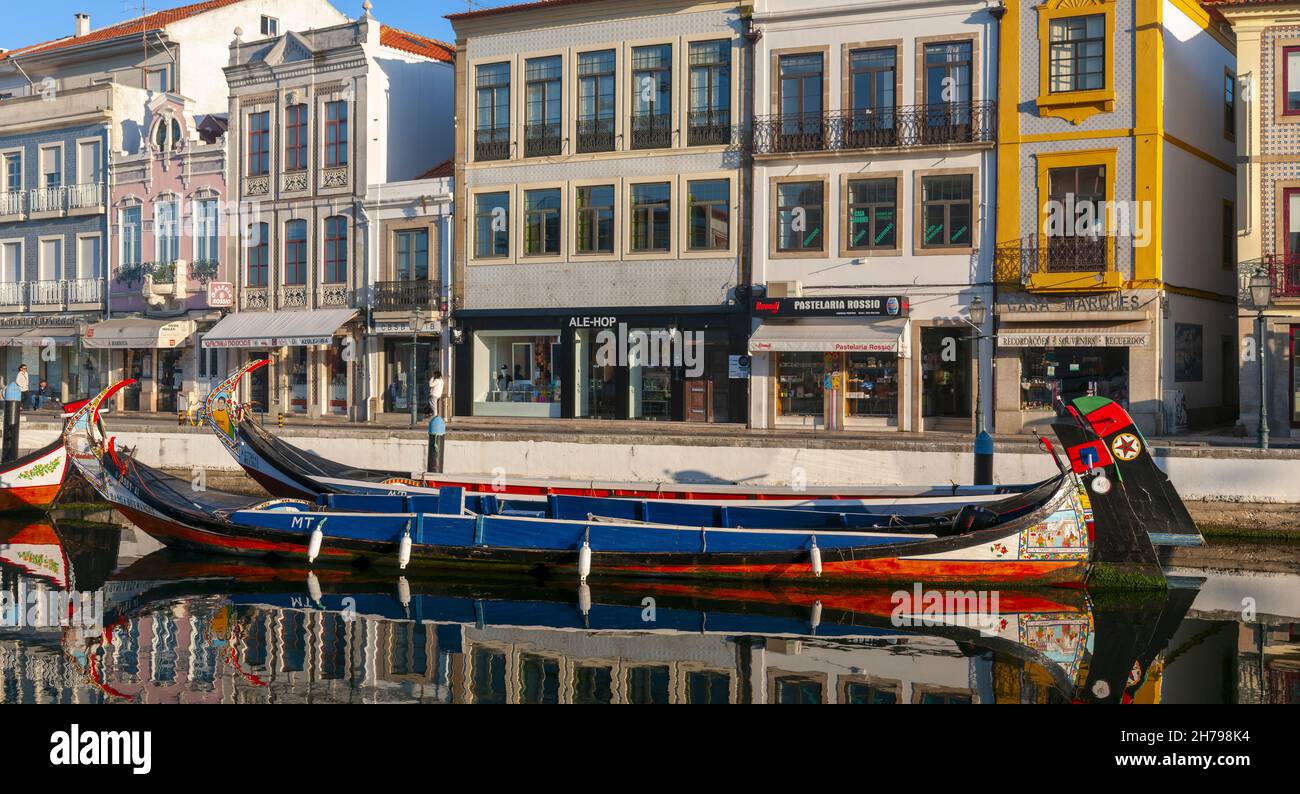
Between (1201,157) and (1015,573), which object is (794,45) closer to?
(1201,157)

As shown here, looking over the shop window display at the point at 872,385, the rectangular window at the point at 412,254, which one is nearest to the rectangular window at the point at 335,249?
the rectangular window at the point at 412,254

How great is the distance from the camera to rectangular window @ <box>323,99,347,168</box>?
128ft

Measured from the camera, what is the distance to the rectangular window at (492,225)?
36.5 meters

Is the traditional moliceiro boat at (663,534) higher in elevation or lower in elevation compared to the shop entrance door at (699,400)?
lower

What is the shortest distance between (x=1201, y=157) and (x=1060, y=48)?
15.3 ft

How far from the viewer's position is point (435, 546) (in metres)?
21.4

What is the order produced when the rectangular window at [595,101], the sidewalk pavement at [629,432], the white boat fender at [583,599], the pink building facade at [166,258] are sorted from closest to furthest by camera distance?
the white boat fender at [583,599], the sidewalk pavement at [629,432], the rectangular window at [595,101], the pink building facade at [166,258]

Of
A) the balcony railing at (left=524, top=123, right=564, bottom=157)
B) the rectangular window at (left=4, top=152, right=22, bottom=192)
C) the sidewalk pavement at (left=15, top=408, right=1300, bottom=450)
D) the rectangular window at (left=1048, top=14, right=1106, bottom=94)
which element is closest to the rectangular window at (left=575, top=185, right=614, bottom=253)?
the balcony railing at (left=524, top=123, right=564, bottom=157)

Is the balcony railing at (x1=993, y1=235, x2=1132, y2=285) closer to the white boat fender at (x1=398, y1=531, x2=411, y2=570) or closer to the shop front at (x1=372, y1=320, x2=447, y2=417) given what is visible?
the shop front at (x1=372, y1=320, x2=447, y2=417)

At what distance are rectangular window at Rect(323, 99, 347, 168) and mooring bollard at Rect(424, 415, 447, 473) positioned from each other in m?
14.0

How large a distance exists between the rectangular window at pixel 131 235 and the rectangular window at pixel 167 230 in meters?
0.80

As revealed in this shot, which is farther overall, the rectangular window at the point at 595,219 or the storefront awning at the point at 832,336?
the rectangular window at the point at 595,219

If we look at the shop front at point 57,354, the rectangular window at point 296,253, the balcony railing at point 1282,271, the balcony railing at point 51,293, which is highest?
the rectangular window at point 296,253

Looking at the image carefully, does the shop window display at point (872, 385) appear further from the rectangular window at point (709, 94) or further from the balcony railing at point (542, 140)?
the balcony railing at point (542, 140)
